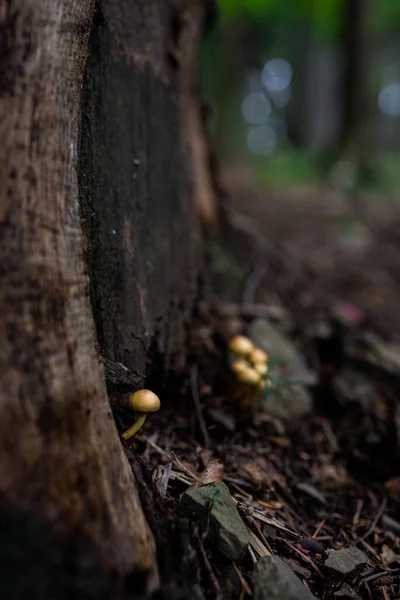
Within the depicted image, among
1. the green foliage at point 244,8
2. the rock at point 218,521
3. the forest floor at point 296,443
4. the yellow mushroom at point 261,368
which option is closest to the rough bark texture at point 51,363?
the rock at point 218,521

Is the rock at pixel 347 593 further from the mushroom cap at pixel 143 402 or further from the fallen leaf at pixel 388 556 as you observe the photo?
the mushroom cap at pixel 143 402

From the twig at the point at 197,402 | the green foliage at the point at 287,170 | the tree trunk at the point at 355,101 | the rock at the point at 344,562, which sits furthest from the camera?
the green foliage at the point at 287,170

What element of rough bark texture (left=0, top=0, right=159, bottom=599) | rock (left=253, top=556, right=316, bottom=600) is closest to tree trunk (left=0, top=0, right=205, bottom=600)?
rough bark texture (left=0, top=0, right=159, bottom=599)

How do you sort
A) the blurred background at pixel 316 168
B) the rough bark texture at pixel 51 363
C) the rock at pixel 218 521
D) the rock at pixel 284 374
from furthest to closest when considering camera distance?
the blurred background at pixel 316 168 → the rock at pixel 284 374 → the rock at pixel 218 521 → the rough bark texture at pixel 51 363

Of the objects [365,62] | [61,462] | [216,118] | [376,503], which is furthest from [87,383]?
[216,118]

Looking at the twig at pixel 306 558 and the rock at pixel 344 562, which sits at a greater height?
the rock at pixel 344 562

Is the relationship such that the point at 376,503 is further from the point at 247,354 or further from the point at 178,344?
the point at 178,344

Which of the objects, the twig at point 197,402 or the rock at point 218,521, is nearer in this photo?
the rock at point 218,521
